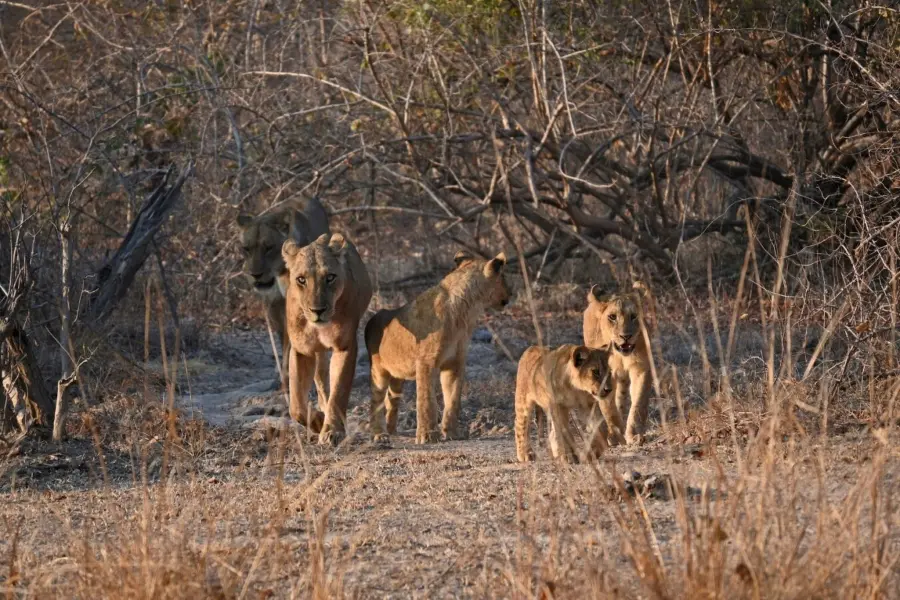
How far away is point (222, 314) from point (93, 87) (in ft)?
9.58

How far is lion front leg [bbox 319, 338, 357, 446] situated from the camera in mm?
8203

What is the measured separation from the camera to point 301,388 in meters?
8.46

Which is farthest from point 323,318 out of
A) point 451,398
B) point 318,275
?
point 451,398

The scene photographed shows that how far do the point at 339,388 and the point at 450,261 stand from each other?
15.4 feet

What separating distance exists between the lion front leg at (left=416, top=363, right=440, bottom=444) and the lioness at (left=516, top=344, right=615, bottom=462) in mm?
851

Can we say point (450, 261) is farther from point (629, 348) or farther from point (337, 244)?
point (629, 348)

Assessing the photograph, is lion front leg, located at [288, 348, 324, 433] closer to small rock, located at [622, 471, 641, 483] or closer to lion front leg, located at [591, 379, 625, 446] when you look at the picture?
lion front leg, located at [591, 379, 625, 446]

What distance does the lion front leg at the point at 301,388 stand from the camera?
838 centimetres

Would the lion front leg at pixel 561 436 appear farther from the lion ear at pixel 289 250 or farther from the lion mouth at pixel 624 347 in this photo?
the lion ear at pixel 289 250

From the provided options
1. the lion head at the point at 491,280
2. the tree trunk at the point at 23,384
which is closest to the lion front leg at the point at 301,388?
the lion head at the point at 491,280

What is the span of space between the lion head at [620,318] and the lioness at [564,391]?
404 millimetres

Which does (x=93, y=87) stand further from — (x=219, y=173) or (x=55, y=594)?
(x=55, y=594)

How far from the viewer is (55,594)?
4230 mm

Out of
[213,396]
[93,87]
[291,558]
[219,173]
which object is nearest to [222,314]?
[219,173]
